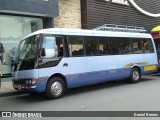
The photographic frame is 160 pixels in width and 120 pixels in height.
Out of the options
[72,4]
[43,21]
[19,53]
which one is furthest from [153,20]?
[19,53]

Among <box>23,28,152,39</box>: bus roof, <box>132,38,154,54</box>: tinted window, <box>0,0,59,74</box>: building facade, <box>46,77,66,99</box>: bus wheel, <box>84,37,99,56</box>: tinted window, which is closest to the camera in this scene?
<box>46,77,66,99</box>: bus wheel

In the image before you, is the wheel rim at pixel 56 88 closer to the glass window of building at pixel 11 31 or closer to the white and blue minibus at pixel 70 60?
the white and blue minibus at pixel 70 60

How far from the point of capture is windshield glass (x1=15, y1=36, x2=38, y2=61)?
31.7ft

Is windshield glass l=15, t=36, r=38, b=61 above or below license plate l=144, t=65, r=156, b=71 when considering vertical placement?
above

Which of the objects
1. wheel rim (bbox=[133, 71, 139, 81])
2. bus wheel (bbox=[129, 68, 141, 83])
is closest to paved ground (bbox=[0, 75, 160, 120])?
bus wheel (bbox=[129, 68, 141, 83])

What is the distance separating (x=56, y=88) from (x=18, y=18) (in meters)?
6.45

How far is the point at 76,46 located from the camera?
35.1ft

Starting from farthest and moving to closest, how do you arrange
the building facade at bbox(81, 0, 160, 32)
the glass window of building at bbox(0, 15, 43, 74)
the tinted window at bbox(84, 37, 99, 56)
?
1. the building facade at bbox(81, 0, 160, 32)
2. the glass window of building at bbox(0, 15, 43, 74)
3. the tinted window at bbox(84, 37, 99, 56)

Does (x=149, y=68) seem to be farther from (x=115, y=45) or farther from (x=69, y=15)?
(x=69, y=15)

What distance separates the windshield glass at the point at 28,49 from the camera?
965cm

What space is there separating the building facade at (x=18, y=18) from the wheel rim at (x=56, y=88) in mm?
5558

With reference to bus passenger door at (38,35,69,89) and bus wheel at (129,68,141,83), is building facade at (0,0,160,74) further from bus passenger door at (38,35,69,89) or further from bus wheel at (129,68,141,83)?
bus wheel at (129,68,141,83)

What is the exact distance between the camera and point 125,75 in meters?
12.8

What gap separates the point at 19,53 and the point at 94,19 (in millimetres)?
9399
